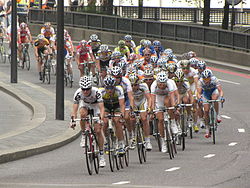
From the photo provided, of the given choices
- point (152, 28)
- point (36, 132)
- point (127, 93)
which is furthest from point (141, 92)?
point (152, 28)

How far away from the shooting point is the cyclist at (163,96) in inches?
767

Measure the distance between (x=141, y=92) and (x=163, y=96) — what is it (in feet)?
1.86

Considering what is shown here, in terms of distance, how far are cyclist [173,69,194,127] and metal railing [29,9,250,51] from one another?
54.6 feet

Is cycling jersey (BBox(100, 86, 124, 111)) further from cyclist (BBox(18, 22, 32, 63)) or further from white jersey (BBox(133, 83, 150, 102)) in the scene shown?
cyclist (BBox(18, 22, 32, 63))

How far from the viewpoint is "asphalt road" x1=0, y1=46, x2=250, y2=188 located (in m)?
15.8

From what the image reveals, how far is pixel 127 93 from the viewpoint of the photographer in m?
18.6

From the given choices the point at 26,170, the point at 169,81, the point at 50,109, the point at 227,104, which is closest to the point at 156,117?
the point at 169,81

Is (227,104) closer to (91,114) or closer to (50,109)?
(50,109)

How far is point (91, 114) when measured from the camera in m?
17.2

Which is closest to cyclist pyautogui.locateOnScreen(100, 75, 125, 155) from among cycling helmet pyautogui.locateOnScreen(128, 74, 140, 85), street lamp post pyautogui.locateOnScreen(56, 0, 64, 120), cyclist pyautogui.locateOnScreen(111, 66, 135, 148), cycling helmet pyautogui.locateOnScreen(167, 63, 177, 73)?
cyclist pyautogui.locateOnScreen(111, 66, 135, 148)

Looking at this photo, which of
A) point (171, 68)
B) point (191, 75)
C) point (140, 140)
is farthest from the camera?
point (191, 75)

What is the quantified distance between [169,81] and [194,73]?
3.67 m

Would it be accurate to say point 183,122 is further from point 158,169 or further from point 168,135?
point 158,169

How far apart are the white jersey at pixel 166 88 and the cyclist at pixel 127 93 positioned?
102 cm
